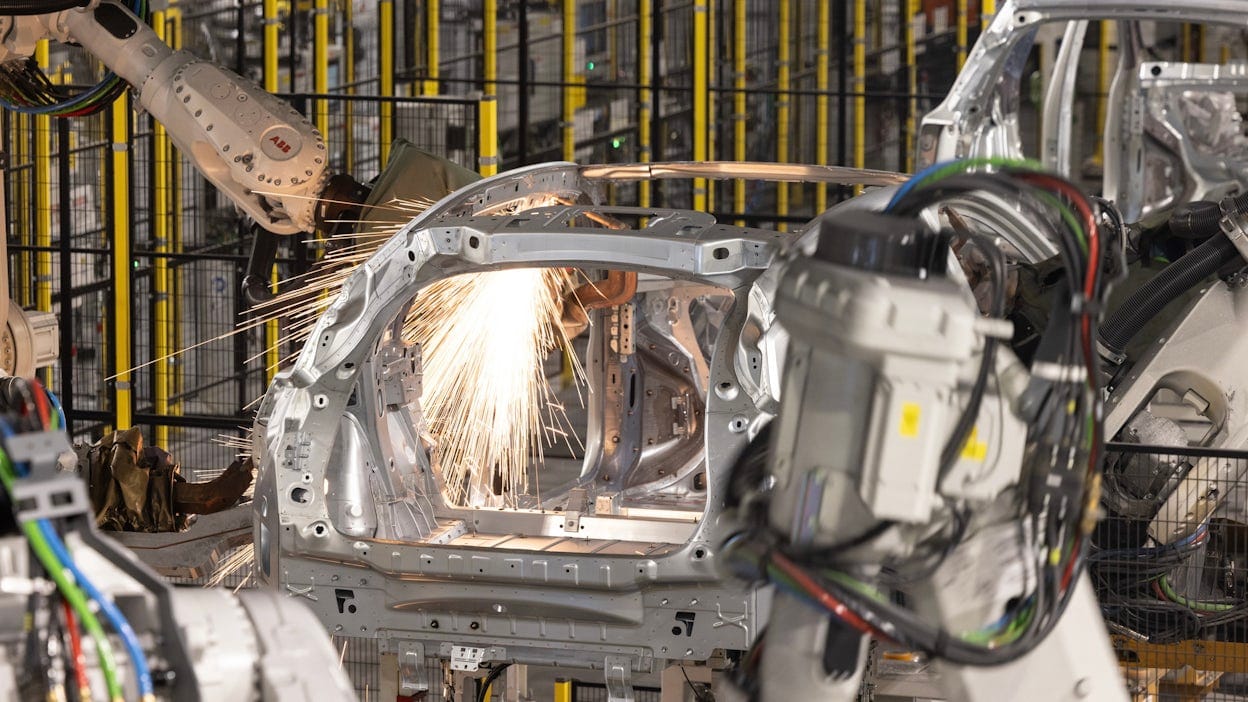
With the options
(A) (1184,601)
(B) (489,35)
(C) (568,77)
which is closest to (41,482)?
(A) (1184,601)

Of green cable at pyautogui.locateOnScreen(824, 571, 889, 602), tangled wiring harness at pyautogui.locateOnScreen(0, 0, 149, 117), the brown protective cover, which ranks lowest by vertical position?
the brown protective cover

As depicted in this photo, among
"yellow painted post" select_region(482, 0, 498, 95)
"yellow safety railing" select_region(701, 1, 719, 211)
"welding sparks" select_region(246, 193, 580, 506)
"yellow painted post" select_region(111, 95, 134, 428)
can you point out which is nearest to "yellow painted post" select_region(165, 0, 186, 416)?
"yellow painted post" select_region(111, 95, 134, 428)

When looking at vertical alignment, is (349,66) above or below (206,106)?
above

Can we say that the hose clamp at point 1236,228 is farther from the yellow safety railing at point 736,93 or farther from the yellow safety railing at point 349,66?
the yellow safety railing at point 736,93

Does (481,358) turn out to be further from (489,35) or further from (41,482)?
(489,35)

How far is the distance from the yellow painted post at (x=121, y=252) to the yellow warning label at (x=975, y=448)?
610 cm

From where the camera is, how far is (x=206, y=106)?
766 centimetres

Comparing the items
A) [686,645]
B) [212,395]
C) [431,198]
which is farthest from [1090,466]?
[212,395]

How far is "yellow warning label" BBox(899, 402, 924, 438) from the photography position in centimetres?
306

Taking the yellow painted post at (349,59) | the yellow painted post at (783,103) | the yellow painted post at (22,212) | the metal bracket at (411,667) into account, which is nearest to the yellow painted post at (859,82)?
the yellow painted post at (783,103)

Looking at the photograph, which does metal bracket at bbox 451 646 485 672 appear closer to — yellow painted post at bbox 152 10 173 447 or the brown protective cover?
the brown protective cover

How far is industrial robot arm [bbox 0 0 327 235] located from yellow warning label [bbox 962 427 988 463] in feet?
16.4

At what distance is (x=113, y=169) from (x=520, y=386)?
3.22 metres

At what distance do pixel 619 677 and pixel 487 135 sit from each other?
4.22 metres
